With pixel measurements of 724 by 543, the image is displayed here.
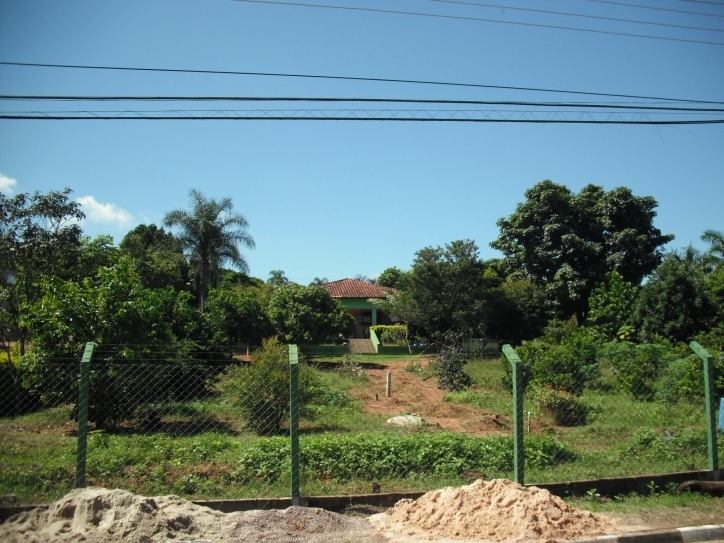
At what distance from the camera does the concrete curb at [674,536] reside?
5.91m

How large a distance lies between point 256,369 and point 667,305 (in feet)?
64.7

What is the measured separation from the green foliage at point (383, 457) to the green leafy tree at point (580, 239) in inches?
1080

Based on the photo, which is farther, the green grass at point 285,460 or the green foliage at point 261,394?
the green foliage at point 261,394

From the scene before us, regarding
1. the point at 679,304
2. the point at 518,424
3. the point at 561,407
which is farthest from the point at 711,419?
the point at 679,304

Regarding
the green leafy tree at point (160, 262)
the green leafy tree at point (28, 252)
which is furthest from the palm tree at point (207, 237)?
the green leafy tree at point (28, 252)

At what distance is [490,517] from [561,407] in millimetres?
7657

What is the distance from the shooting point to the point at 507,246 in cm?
3794

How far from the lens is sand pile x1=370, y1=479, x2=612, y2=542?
5.83 metres

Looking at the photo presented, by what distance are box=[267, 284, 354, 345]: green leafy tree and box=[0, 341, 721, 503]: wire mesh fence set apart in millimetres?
10922

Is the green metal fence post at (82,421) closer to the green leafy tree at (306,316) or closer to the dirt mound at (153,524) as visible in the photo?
the dirt mound at (153,524)

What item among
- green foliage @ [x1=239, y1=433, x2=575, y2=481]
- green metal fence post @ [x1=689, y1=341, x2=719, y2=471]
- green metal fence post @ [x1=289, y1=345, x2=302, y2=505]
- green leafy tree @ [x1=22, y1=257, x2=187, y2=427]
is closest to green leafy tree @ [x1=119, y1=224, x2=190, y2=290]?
green leafy tree @ [x1=22, y1=257, x2=187, y2=427]

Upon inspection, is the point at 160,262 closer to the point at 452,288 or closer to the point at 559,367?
the point at 452,288

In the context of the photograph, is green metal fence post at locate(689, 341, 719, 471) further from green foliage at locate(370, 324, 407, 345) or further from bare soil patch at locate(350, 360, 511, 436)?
green foliage at locate(370, 324, 407, 345)

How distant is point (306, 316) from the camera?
2847 centimetres
